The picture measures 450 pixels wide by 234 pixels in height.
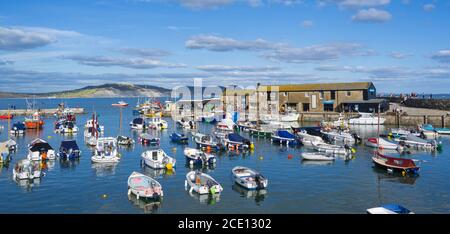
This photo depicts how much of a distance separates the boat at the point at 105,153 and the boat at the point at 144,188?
14.1 m

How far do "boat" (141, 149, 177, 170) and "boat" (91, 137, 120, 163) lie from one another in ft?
15.3

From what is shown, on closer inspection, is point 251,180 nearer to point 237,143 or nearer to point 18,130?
point 237,143

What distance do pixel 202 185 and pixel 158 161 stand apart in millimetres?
11980

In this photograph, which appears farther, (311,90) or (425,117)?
(311,90)

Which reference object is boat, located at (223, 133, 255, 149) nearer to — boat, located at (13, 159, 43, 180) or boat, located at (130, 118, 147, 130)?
boat, located at (13, 159, 43, 180)

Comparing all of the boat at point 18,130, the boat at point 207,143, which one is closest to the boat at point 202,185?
the boat at point 207,143

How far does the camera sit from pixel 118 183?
3800 centimetres

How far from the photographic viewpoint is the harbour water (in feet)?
98.9

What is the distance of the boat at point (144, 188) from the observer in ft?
104

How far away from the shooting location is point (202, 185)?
3334 cm

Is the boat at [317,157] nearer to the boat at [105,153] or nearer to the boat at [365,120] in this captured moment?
the boat at [105,153]
